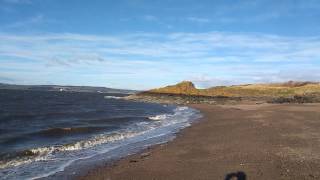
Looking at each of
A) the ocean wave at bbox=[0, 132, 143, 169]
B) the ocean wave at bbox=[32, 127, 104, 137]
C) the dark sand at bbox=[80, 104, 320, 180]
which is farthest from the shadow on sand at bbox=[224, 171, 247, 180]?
the ocean wave at bbox=[32, 127, 104, 137]

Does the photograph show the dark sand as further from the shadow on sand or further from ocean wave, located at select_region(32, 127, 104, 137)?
ocean wave, located at select_region(32, 127, 104, 137)

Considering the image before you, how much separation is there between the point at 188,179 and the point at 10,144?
14612 millimetres

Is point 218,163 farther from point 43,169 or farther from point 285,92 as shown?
point 285,92

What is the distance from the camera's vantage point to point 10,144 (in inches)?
974

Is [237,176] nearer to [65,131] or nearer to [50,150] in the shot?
[50,150]

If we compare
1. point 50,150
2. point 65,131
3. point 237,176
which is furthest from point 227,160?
point 65,131

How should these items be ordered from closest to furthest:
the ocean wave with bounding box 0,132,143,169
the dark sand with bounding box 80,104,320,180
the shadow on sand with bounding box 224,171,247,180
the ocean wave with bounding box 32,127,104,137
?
the shadow on sand with bounding box 224,171,247,180 < the dark sand with bounding box 80,104,320,180 < the ocean wave with bounding box 0,132,143,169 < the ocean wave with bounding box 32,127,104,137

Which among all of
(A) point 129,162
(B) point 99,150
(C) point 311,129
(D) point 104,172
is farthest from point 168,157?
(C) point 311,129

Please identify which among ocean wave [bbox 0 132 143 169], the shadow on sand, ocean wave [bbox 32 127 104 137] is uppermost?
the shadow on sand

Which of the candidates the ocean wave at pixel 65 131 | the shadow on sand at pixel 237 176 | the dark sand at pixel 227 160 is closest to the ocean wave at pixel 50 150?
the ocean wave at pixel 65 131

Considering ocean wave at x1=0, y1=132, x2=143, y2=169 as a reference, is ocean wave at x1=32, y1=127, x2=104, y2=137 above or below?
above

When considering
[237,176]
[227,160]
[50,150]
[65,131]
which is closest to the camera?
[237,176]

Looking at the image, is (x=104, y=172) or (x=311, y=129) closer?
(x=104, y=172)

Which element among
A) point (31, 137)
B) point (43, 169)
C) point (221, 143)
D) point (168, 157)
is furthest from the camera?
point (31, 137)
